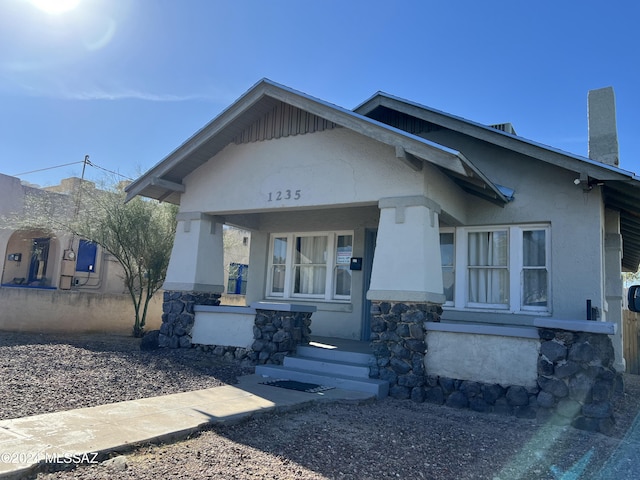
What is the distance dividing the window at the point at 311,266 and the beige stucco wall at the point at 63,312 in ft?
15.3

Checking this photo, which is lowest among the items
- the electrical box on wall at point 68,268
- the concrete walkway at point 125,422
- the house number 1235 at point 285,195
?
the concrete walkway at point 125,422

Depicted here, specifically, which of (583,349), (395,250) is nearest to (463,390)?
(583,349)

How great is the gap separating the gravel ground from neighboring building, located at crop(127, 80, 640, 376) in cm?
123

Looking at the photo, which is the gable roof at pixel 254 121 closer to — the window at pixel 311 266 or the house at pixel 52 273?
the window at pixel 311 266

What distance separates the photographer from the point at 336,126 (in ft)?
27.9

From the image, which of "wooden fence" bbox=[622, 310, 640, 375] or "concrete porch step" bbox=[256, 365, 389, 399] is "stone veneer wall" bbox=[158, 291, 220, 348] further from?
"wooden fence" bbox=[622, 310, 640, 375]

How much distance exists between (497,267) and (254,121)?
5381 millimetres

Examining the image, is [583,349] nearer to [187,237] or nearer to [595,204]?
[595,204]

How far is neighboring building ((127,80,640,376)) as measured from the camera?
7512 mm

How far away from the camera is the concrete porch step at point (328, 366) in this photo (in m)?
7.46

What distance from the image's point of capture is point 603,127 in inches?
373

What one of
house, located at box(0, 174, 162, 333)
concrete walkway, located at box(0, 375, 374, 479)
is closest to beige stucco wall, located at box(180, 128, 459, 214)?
concrete walkway, located at box(0, 375, 374, 479)

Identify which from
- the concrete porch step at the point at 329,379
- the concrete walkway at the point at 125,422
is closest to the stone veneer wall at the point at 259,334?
the concrete porch step at the point at 329,379

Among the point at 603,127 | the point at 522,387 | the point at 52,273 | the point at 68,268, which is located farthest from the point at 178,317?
the point at 52,273
